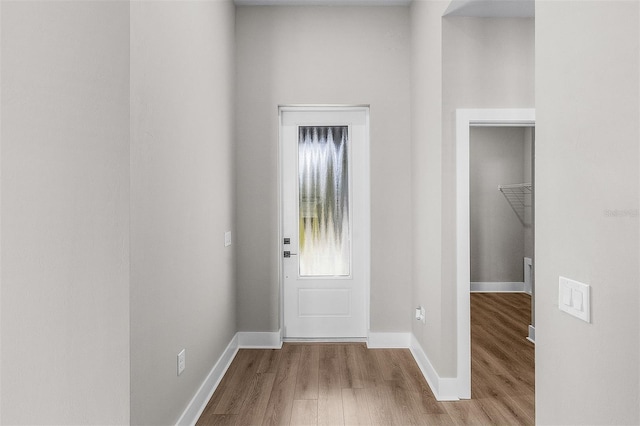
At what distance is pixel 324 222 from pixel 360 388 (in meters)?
1.47

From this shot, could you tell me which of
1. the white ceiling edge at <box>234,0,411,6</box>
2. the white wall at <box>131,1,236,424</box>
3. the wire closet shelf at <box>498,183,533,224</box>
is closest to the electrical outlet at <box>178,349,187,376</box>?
the white wall at <box>131,1,236,424</box>

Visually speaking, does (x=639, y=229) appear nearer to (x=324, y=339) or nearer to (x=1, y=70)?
(x=1, y=70)

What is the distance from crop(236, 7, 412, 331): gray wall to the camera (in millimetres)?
3436

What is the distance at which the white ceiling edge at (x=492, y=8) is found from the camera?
2381 millimetres

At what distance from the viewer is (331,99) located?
346 centimetres

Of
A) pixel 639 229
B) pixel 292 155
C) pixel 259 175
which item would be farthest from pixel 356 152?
pixel 639 229

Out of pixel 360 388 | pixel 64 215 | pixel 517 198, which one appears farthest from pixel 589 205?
pixel 517 198

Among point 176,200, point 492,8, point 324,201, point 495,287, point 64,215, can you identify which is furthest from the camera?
point 495,287

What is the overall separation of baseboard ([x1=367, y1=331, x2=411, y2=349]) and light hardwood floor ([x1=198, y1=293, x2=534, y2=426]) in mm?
68

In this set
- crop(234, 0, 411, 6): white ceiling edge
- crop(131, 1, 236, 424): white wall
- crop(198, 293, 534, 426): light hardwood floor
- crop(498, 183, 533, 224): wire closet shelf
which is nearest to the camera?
crop(131, 1, 236, 424): white wall

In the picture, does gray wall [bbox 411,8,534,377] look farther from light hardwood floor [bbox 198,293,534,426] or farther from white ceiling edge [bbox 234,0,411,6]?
white ceiling edge [bbox 234,0,411,6]

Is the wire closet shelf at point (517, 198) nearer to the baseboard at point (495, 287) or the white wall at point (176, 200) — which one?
the baseboard at point (495, 287)

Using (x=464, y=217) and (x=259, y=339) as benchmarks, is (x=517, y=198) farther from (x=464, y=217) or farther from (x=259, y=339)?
(x=259, y=339)

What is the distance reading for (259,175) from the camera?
3.46 metres
